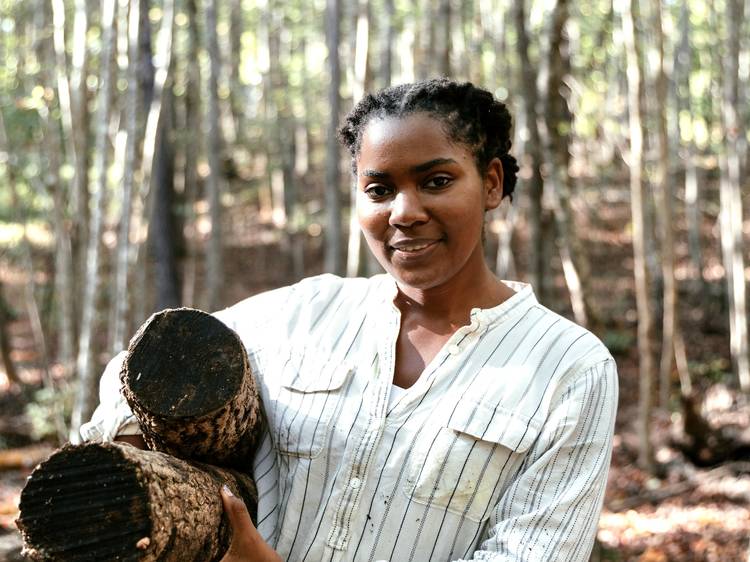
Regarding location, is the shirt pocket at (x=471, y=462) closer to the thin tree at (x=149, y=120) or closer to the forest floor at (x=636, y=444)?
the forest floor at (x=636, y=444)

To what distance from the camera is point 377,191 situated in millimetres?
1682

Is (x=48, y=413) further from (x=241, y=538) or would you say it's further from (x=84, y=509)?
(x=84, y=509)

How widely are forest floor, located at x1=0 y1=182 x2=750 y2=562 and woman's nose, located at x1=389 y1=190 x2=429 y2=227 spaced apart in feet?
9.02

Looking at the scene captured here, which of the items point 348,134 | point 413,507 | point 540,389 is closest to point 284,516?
point 413,507

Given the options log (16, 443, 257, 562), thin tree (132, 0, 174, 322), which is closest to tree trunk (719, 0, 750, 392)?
thin tree (132, 0, 174, 322)

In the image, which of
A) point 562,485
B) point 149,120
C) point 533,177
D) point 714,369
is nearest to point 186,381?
point 562,485

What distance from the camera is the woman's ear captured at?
5.84 feet

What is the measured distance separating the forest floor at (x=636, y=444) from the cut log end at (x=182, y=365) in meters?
2.47

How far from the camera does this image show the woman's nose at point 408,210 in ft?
5.29

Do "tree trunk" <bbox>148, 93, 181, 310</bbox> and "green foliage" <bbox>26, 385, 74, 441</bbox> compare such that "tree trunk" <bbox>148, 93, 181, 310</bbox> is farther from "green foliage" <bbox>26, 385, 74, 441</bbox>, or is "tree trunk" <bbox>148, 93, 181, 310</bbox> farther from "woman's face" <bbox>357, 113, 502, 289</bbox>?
"woman's face" <bbox>357, 113, 502, 289</bbox>

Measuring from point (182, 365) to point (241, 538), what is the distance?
333mm

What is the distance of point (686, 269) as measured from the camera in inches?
612

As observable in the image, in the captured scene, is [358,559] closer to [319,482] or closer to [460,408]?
[319,482]

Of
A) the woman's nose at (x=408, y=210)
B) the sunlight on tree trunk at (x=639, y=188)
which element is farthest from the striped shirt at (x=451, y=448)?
the sunlight on tree trunk at (x=639, y=188)
